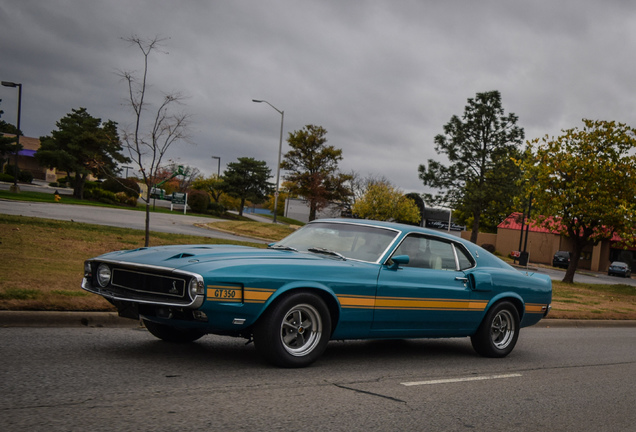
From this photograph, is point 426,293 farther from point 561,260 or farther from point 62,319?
point 561,260

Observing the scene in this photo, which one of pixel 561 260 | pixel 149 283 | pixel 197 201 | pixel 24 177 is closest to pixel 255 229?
pixel 197 201

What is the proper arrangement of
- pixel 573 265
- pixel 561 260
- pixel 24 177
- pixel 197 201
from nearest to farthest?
pixel 573 265, pixel 197 201, pixel 561 260, pixel 24 177

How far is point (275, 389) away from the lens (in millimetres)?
4840

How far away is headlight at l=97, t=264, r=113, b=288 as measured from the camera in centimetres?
564

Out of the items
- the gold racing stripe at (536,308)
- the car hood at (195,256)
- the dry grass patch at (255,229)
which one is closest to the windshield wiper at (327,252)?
the car hood at (195,256)

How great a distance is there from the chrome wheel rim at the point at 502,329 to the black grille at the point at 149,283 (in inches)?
171

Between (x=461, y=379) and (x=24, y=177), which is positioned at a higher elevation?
(x=24, y=177)

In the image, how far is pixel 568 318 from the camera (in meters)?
13.3

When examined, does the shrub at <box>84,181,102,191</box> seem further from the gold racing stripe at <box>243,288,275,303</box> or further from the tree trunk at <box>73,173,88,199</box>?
the gold racing stripe at <box>243,288,275,303</box>

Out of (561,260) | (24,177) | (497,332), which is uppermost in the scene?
(24,177)

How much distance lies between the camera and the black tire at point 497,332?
7500mm

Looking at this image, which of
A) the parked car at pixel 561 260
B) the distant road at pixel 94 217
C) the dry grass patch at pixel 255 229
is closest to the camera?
the distant road at pixel 94 217

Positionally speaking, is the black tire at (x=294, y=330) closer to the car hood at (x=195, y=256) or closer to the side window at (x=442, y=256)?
the car hood at (x=195, y=256)

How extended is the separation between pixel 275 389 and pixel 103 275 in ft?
6.76
